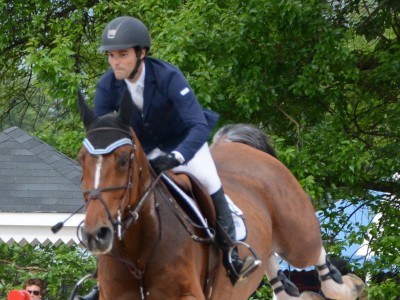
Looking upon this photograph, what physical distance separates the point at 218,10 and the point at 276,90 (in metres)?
1.19

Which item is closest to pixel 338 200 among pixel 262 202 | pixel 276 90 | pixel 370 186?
pixel 370 186

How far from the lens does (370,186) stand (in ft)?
41.3

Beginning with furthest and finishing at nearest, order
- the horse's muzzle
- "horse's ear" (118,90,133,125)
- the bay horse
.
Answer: "horse's ear" (118,90,133,125) < the bay horse < the horse's muzzle

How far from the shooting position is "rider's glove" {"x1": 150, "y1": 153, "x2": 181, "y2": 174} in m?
5.77

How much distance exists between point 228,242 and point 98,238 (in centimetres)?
146

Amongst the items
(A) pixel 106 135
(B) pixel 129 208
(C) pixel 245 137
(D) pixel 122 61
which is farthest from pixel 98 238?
(C) pixel 245 137

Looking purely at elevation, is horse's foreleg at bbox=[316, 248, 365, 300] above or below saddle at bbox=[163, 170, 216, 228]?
below

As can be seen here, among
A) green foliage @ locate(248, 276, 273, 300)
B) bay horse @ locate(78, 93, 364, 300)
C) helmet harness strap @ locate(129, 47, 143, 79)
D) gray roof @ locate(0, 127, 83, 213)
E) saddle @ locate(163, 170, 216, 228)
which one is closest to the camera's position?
bay horse @ locate(78, 93, 364, 300)

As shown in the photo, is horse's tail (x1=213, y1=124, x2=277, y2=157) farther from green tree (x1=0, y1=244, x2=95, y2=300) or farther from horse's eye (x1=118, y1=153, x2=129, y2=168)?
green tree (x1=0, y1=244, x2=95, y2=300)

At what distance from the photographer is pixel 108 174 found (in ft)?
17.3

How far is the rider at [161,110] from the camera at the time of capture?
5.80 metres

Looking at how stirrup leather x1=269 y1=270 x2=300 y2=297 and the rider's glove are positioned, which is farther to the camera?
stirrup leather x1=269 y1=270 x2=300 y2=297

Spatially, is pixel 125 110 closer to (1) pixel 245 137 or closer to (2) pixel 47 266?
(1) pixel 245 137

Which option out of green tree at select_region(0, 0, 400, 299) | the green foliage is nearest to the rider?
green tree at select_region(0, 0, 400, 299)
